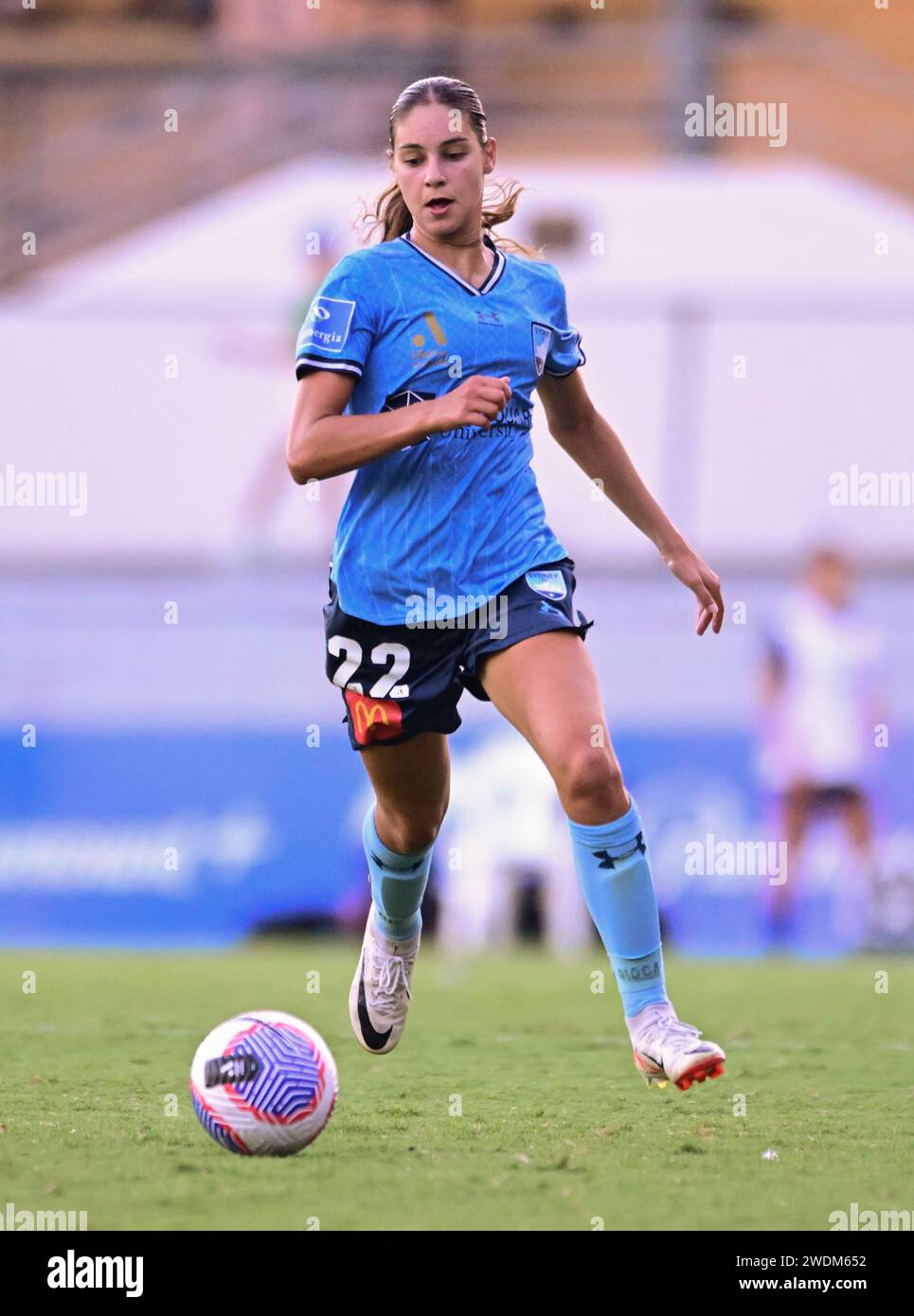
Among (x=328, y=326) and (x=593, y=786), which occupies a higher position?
(x=328, y=326)

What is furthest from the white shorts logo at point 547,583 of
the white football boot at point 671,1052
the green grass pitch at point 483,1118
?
the green grass pitch at point 483,1118

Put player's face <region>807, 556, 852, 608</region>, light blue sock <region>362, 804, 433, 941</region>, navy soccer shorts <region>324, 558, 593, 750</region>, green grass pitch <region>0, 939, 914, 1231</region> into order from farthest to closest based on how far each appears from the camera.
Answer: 1. player's face <region>807, 556, 852, 608</region>
2. light blue sock <region>362, 804, 433, 941</region>
3. navy soccer shorts <region>324, 558, 593, 750</region>
4. green grass pitch <region>0, 939, 914, 1231</region>

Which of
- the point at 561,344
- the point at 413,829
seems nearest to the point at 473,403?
the point at 561,344

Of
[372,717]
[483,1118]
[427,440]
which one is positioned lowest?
[483,1118]

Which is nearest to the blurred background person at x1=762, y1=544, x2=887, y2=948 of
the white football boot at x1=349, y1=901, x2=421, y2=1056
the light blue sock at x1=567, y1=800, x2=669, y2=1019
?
the white football boot at x1=349, y1=901, x2=421, y2=1056

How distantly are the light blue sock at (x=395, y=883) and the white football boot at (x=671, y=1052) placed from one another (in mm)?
902

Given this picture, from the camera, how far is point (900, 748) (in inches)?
477

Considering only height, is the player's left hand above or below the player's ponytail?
below

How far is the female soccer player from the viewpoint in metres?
4.59

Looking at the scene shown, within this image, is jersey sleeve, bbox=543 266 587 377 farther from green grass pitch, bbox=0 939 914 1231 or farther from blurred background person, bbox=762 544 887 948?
blurred background person, bbox=762 544 887 948

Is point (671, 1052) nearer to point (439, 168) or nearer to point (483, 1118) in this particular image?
point (483, 1118)

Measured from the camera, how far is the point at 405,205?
502 cm

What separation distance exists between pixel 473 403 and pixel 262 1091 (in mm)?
1505

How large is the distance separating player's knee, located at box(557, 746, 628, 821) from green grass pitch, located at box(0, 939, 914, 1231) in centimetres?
73
